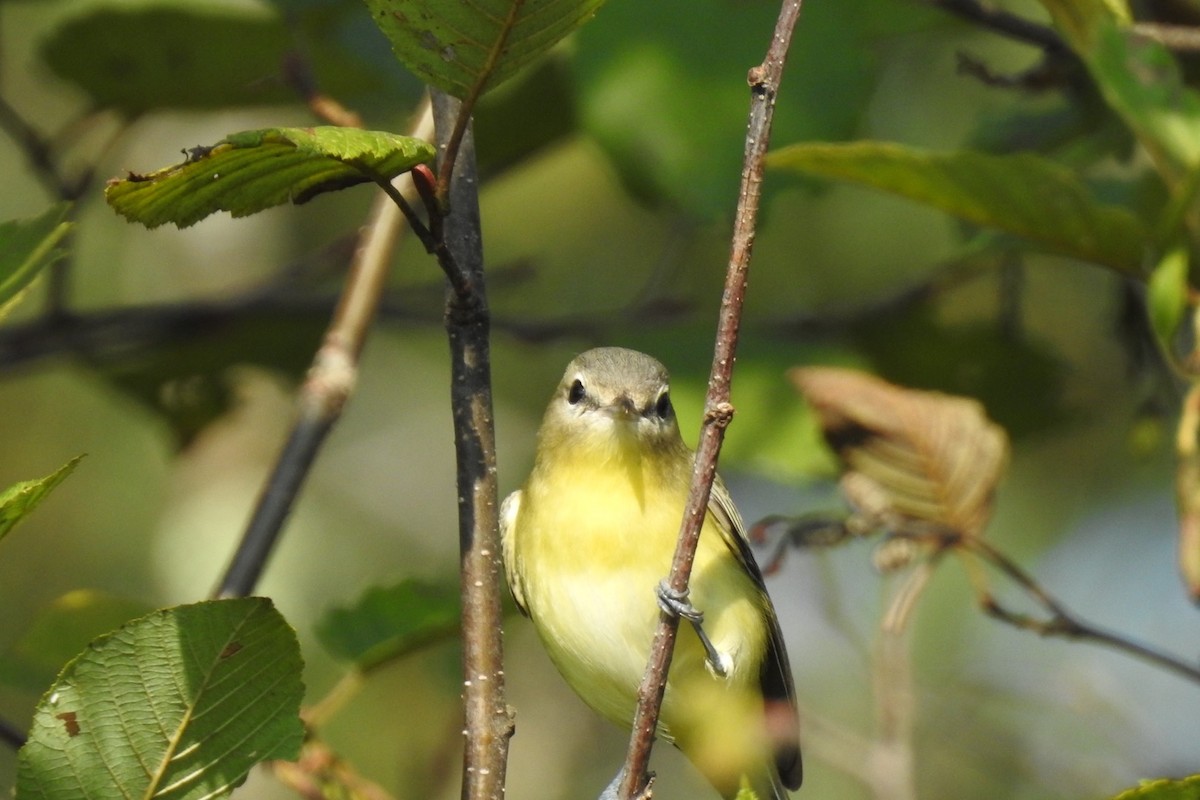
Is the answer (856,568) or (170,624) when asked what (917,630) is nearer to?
(856,568)

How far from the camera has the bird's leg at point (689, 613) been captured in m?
2.00

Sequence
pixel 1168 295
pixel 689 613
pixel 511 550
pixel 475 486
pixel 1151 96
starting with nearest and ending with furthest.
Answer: pixel 475 486
pixel 689 613
pixel 1168 295
pixel 1151 96
pixel 511 550

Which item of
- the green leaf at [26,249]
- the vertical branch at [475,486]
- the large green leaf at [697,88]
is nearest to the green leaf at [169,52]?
the large green leaf at [697,88]

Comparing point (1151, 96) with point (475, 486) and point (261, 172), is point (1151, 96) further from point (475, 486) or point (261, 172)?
point (261, 172)

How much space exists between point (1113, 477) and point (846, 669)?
4.92ft

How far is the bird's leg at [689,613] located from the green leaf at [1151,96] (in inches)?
50.8

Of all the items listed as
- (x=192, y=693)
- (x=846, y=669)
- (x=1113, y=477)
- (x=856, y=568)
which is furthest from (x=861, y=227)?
(x=192, y=693)

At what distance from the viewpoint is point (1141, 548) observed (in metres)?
5.64

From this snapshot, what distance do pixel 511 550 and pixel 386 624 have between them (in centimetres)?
56

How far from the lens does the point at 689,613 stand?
2.46 meters

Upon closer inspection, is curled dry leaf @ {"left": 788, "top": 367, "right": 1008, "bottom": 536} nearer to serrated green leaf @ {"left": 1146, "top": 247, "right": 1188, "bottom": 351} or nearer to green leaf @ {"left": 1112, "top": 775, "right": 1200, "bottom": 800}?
serrated green leaf @ {"left": 1146, "top": 247, "right": 1188, "bottom": 351}

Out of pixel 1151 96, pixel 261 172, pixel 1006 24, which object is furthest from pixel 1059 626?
pixel 261 172

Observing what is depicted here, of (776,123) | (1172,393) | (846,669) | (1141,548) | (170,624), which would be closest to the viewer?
(170,624)

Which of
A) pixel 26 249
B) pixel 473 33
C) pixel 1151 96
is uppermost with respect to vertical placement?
pixel 473 33
